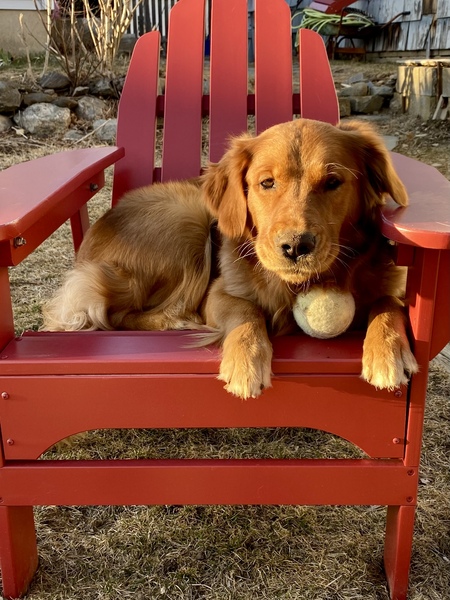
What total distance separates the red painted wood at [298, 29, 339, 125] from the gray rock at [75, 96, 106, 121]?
189 inches

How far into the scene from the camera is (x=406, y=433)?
166cm

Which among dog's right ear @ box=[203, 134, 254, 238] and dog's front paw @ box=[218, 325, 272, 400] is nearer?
dog's front paw @ box=[218, 325, 272, 400]

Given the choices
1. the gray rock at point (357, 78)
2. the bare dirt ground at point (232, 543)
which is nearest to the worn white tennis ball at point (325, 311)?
the bare dirt ground at point (232, 543)

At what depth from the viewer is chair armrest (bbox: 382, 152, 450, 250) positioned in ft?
4.58

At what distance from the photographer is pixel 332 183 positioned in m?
1.76

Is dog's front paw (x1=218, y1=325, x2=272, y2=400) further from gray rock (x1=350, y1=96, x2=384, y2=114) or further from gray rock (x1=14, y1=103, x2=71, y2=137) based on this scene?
gray rock (x1=350, y1=96, x2=384, y2=114)

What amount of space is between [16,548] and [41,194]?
98cm

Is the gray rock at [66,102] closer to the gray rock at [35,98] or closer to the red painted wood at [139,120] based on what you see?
the gray rock at [35,98]

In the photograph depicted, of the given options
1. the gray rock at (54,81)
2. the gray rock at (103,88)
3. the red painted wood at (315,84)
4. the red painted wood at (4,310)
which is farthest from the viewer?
the gray rock at (103,88)

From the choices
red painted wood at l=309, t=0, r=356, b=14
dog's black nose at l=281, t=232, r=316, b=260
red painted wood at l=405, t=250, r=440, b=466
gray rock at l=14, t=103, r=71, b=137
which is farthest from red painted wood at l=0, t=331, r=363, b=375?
red painted wood at l=309, t=0, r=356, b=14

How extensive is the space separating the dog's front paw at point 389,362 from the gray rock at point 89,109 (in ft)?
20.8

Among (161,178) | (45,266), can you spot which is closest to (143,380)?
(161,178)

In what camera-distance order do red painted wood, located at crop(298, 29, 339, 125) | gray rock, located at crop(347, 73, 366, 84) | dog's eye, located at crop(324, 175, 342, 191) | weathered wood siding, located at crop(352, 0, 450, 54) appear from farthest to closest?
weathered wood siding, located at crop(352, 0, 450, 54) < gray rock, located at crop(347, 73, 366, 84) < red painted wood, located at crop(298, 29, 339, 125) < dog's eye, located at crop(324, 175, 342, 191)

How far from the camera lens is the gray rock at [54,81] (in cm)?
732
